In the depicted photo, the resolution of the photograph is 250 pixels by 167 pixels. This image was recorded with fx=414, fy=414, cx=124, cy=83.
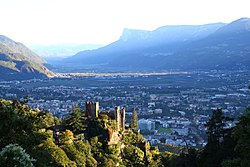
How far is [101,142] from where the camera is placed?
26703mm

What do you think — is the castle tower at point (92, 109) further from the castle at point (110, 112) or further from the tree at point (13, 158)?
the tree at point (13, 158)

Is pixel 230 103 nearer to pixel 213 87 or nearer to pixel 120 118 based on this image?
pixel 213 87

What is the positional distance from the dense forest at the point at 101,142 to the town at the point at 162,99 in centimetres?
1475

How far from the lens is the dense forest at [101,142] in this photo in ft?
32.2

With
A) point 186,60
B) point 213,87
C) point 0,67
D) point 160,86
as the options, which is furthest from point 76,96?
point 186,60

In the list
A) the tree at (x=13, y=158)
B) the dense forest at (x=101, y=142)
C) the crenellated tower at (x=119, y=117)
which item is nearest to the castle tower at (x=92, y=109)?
the dense forest at (x=101, y=142)

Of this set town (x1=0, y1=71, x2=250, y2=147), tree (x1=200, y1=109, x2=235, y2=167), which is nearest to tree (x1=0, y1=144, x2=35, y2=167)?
tree (x1=200, y1=109, x2=235, y2=167)

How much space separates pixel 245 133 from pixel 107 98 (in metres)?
82.4

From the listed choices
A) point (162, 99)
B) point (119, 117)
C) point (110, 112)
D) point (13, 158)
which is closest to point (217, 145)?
point (119, 117)

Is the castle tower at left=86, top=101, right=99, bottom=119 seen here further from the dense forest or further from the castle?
the dense forest

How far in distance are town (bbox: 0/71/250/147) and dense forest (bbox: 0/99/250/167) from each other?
1475 centimetres

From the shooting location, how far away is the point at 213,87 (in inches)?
4491

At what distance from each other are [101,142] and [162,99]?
68.3 m

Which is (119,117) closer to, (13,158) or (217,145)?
(217,145)
